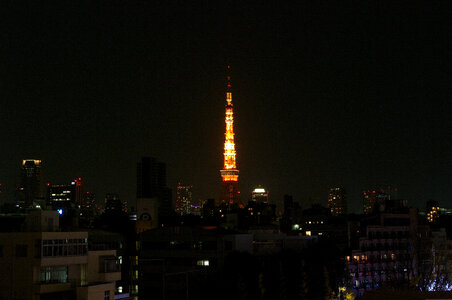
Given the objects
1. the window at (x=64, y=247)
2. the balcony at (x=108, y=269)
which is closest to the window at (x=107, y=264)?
the balcony at (x=108, y=269)

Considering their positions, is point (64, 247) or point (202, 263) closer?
point (64, 247)

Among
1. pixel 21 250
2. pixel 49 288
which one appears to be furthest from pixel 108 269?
pixel 21 250

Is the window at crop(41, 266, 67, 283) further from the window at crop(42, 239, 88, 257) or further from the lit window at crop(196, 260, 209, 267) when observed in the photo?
the lit window at crop(196, 260, 209, 267)

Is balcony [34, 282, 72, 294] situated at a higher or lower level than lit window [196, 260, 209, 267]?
higher

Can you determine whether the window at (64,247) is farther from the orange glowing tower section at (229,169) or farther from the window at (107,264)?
the orange glowing tower section at (229,169)

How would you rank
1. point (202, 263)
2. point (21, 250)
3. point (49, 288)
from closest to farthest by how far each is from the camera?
point (49, 288) → point (21, 250) → point (202, 263)

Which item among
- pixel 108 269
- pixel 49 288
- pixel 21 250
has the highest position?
pixel 21 250

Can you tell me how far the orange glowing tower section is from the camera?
116 metres

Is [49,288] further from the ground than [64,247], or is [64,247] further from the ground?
[64,247]

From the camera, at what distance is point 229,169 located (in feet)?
385

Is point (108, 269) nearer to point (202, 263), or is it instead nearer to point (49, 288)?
point (49, 288)

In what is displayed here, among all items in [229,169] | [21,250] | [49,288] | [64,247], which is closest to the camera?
[49,288]

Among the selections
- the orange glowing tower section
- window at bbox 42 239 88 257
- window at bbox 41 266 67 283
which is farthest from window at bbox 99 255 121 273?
the orange glowing tower section

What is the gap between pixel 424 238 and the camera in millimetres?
52406
